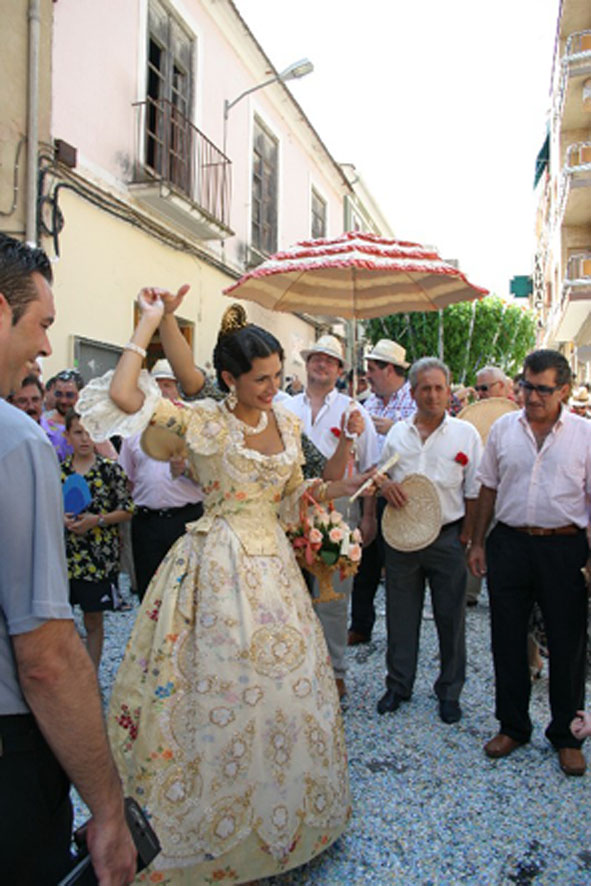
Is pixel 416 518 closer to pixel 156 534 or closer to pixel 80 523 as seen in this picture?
pixel 156 534

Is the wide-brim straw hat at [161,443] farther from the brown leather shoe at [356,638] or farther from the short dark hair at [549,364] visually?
the brown leather shoe at [356,638]

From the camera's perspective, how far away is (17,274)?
4.39 ft

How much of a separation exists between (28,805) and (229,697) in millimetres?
1231

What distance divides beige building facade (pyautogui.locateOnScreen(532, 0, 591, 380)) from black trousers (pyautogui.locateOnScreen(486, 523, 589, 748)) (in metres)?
16.5

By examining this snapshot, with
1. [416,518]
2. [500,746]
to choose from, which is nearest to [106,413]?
[416,518]

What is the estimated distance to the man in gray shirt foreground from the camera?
117 cm

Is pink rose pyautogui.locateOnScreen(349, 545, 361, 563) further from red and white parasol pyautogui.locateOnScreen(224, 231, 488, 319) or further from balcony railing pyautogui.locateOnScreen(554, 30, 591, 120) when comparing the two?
balcony railing pyautogui.locateOnScreen(554, 30, 591, 120)

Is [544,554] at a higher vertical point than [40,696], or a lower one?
lower

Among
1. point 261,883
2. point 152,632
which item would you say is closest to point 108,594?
point 152,632

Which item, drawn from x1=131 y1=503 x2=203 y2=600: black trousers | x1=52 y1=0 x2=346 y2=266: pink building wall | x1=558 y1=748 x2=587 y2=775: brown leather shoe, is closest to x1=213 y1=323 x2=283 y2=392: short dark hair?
x1=131 y1=503 x2=203 y2=600: black trousers

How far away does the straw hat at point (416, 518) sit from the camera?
12.7ft

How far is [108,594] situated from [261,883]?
1.86 metres

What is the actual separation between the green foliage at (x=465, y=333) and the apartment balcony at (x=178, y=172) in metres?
11.0

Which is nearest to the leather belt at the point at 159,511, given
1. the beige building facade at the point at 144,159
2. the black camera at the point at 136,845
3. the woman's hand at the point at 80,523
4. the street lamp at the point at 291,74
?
the woman's hand at the point at 80,523
